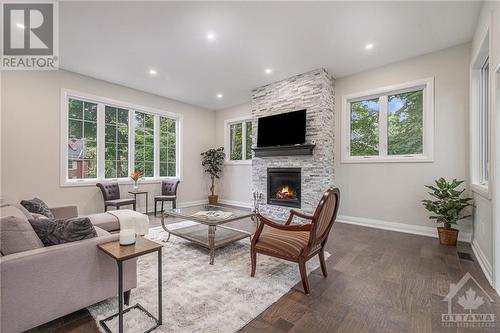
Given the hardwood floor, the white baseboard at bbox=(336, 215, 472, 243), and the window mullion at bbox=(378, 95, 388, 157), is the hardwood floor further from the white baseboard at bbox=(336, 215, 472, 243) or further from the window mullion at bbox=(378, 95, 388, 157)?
the window mullion at bbox=(378, 95, 388, 157)

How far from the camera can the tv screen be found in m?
4.81

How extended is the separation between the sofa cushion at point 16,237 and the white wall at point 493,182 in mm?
3982

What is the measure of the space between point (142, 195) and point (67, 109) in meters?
2.45

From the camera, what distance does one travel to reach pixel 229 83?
5.32 meters

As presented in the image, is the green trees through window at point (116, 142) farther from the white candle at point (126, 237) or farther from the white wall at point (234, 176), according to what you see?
the white candle at point (126, 237)

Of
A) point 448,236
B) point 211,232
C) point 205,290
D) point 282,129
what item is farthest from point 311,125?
point 205,290

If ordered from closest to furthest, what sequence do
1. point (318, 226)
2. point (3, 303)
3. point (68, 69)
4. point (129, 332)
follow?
point (3, 303) < point (129, 332) < point (318, 226) < point (68, 69)

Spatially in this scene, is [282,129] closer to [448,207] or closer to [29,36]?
[448,207]

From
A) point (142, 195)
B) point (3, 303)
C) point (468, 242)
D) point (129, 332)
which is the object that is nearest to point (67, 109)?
point (142, 195)

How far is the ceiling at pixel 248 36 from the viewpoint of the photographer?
2.84 m

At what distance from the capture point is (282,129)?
510 centimetres

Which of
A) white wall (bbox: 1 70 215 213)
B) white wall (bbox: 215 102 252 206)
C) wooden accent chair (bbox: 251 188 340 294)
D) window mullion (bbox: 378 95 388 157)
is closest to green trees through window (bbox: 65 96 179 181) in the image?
white wall (bbox: 1 70 215 213)

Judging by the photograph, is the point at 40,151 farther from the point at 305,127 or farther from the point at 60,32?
the point at 305,127

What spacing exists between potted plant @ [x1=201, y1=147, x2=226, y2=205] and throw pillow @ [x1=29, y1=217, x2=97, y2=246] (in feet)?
17.5
